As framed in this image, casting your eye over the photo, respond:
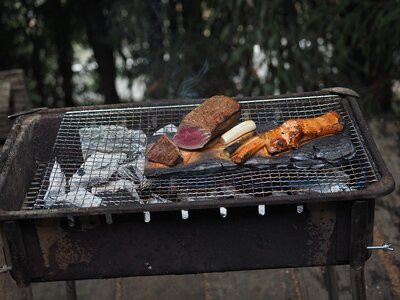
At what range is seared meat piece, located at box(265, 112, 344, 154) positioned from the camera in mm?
2104

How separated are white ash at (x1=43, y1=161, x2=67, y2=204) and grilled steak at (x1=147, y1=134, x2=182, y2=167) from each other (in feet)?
0.97

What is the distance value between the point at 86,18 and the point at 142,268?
3.46 metres

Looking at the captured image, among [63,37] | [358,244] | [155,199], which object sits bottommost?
[63,37]

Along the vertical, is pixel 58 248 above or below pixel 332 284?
above

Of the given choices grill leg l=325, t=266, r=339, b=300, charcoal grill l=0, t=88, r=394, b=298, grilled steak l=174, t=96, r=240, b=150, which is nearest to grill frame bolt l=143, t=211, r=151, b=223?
charcoal grill l=0, t=88, r=394, b=298

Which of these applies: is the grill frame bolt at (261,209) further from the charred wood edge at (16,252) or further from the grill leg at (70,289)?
the grill leg at (70,289)

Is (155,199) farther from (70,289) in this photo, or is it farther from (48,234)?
(70,289)

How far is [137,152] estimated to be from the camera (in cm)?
227

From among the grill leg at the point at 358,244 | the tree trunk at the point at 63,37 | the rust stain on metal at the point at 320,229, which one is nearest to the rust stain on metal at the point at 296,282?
the grill leg at the point at 358,244

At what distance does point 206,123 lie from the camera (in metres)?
2.16

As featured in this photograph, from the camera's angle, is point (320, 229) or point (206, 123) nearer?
point (320, 229)

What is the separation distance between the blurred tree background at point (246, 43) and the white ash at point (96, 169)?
198 centimetres

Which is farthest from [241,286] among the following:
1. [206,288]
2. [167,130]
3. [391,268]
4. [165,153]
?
[165,153]

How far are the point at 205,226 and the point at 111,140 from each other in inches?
25.8
